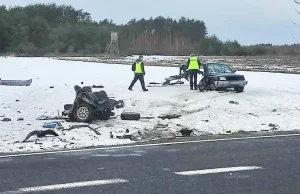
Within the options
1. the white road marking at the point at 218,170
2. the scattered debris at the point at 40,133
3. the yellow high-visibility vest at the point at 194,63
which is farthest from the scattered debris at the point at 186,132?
the yellow high-visibility vest at the point at 194,63

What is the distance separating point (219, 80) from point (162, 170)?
53.3ft

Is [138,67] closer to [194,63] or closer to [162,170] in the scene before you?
[194,63]

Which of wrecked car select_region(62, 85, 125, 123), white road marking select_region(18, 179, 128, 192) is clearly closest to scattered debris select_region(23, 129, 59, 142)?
wrecked car select_region(62, 85, 125, 123)

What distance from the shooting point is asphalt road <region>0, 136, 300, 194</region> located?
7.05 metres

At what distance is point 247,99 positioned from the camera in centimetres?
2142

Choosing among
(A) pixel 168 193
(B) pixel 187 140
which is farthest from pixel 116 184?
(B) pixel 187 140

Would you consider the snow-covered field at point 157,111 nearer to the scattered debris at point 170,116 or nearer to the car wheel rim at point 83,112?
the scattered debris at point 170,116

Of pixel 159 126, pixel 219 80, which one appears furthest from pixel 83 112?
pixel 219 80

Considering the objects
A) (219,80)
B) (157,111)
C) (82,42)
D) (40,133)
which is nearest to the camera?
(40,133)

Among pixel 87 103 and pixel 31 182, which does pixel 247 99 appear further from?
pixel 31 182

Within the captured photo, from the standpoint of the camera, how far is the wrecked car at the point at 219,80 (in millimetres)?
24016

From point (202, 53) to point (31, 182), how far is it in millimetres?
83141

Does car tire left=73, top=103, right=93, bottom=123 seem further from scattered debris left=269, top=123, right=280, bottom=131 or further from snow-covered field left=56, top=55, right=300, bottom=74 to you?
snow-covered field left=56, top=55, right=300, bottom=74

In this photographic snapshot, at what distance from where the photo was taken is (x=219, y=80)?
949 inches
